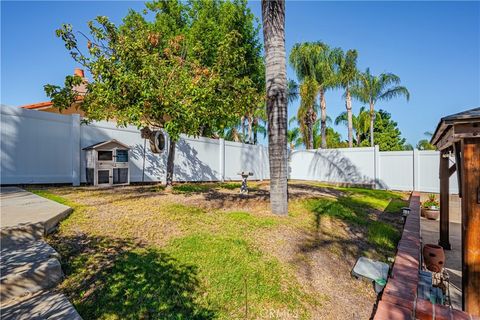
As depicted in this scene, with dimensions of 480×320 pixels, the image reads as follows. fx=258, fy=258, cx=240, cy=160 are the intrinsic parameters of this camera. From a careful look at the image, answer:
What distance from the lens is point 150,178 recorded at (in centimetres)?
1064

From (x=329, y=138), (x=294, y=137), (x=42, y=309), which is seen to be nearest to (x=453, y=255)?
(x=42, y=309)

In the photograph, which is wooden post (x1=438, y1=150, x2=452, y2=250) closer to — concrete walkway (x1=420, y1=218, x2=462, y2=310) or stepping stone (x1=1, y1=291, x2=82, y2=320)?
concrete walkway (x1=420, y1=218, x2=462, y2=310)

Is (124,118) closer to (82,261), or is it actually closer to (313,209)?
(82,261)

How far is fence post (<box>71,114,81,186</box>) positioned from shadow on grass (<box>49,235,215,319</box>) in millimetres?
5822

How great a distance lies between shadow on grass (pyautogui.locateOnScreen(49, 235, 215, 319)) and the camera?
7.48 ft

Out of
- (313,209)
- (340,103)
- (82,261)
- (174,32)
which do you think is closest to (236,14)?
(174,32)

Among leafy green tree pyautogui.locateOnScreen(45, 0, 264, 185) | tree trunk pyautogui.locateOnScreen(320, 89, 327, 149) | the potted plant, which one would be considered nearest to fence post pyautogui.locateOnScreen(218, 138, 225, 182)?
leafy green tree pyautogui.locateOnScreen(45, 0, 264, 185)

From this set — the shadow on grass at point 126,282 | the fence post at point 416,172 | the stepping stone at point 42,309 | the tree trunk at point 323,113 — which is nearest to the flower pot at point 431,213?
the fence post at point 416,172

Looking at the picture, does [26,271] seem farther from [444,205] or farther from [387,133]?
[387,133]

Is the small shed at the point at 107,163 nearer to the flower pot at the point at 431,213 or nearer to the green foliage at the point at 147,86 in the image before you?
Result: the green foliage at the point at 147,86

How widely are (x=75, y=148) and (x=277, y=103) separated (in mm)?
6991

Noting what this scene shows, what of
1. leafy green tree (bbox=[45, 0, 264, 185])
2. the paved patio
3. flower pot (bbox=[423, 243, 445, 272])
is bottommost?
flower pot (bbox=[423, 243, 445, 272])

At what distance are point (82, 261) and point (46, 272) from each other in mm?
426

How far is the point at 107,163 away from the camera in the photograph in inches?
337
